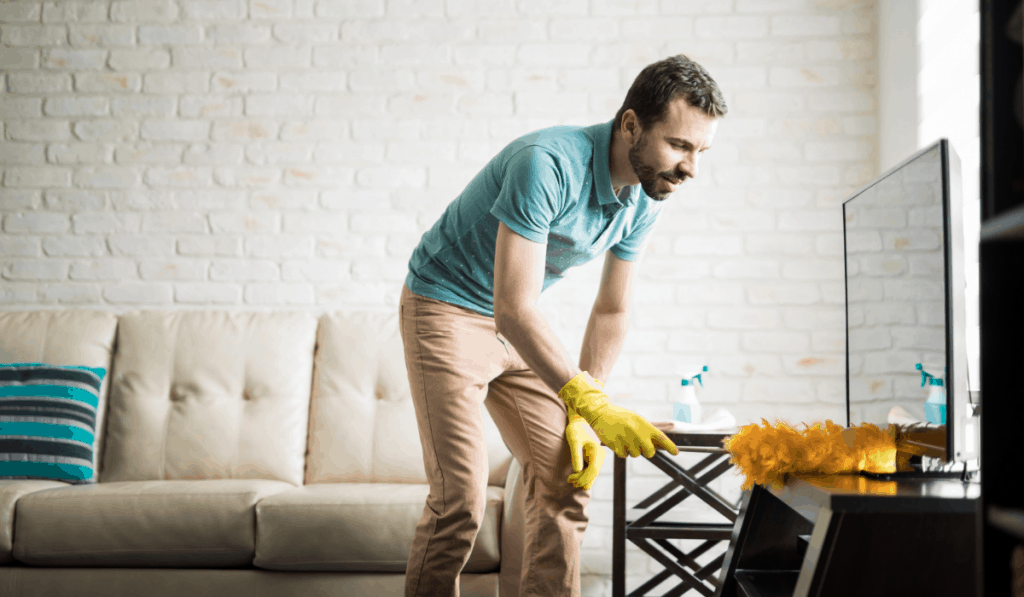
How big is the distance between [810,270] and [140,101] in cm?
241

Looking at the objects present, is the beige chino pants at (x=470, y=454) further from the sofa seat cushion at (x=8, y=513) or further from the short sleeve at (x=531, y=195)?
the sofa seat cushion at (x=8, y=513)

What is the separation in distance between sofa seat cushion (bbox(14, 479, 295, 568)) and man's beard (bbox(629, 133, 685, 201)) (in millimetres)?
1271

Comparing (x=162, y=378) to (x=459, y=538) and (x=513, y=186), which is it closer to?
(x=459, y=538)

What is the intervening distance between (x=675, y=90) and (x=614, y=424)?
60 cm

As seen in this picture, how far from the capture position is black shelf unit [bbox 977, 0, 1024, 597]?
591mm

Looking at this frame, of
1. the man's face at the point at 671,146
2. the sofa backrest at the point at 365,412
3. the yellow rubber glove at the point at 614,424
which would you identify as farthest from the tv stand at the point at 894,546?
the sofa backrest at the point at 365,412

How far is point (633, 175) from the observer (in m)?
1.40

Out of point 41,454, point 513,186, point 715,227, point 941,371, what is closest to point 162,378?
point 41,454

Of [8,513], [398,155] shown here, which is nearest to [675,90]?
[398,155]

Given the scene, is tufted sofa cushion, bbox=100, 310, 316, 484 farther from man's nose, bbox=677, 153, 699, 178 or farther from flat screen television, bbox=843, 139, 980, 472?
flat screen television, bbox=843, 139, 980, 472

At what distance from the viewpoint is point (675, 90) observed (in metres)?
1.29

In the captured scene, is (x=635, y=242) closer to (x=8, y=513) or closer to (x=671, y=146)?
(x=671, y=146)

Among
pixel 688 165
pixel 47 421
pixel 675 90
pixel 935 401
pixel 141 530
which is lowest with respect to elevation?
pixel 141 530

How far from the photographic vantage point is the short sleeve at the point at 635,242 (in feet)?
5.24
